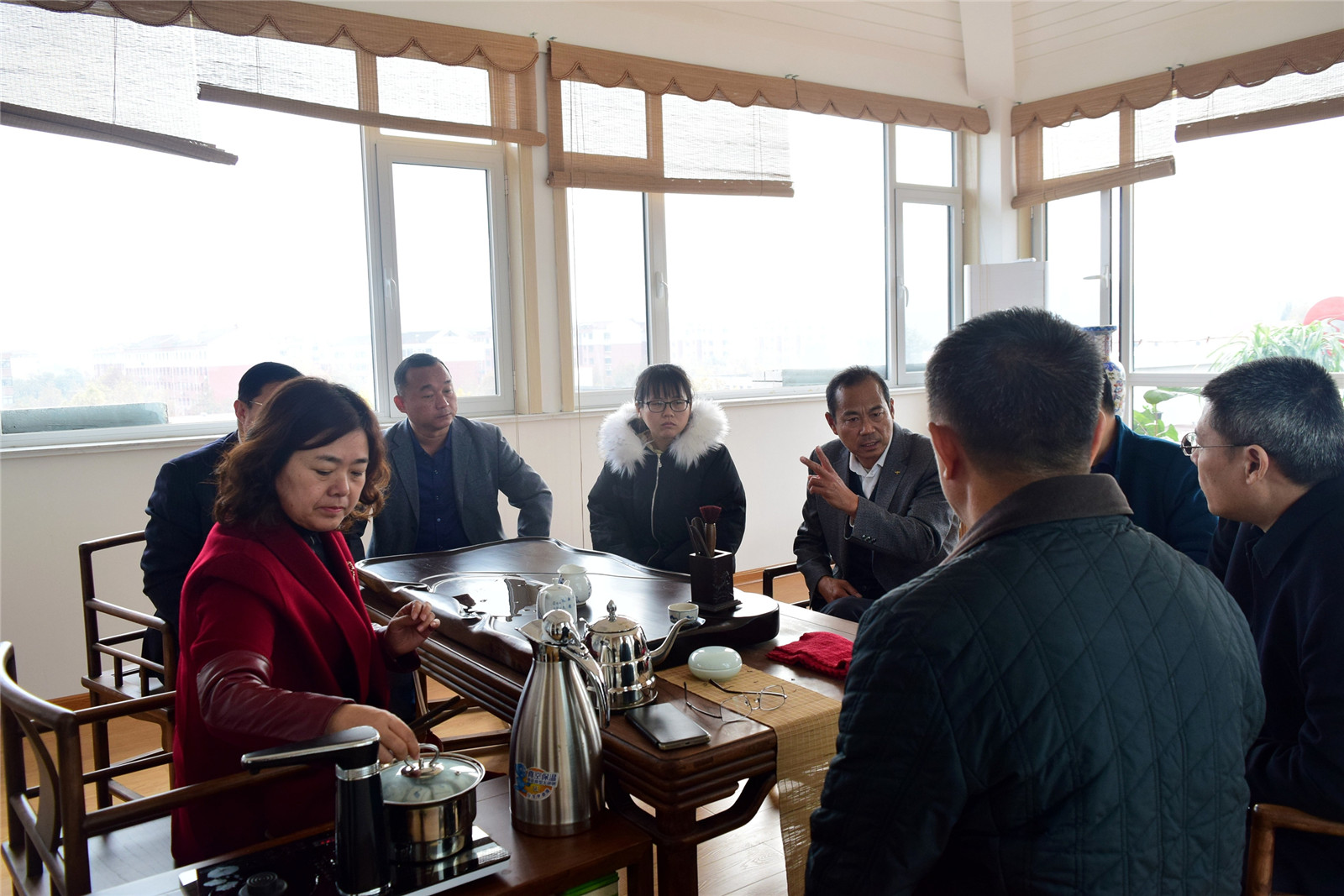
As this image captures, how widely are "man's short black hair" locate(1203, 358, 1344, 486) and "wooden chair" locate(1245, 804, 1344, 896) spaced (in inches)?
19.9

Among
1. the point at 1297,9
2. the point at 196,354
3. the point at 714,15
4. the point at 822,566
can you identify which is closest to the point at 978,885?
the point at 822,566

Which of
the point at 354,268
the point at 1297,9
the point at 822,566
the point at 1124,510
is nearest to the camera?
the point at 1124,510

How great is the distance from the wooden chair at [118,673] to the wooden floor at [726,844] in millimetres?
388

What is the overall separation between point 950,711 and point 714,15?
14.8 ft

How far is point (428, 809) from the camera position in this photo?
113 centimetres

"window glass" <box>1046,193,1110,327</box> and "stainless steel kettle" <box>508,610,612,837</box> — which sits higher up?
"window glass" <box>1046,193,1110,327</box>

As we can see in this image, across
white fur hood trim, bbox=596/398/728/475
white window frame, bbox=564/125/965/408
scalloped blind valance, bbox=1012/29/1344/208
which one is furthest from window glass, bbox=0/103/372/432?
scalloped blind valance, bbox=1012/29/1344/208

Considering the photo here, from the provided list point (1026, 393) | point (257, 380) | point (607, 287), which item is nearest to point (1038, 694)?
point (1026, 393)

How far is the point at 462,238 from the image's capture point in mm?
4270

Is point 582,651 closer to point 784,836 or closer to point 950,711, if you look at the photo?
point 784,836

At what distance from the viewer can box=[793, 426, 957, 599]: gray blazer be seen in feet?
8.52

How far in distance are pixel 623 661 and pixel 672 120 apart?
3.61 meters

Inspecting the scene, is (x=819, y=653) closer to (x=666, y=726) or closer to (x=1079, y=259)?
(x=666, y=726)

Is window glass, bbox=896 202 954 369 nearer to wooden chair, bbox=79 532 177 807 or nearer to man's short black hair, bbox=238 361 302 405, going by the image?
man's short black hair, bbox=238 361 302 405
